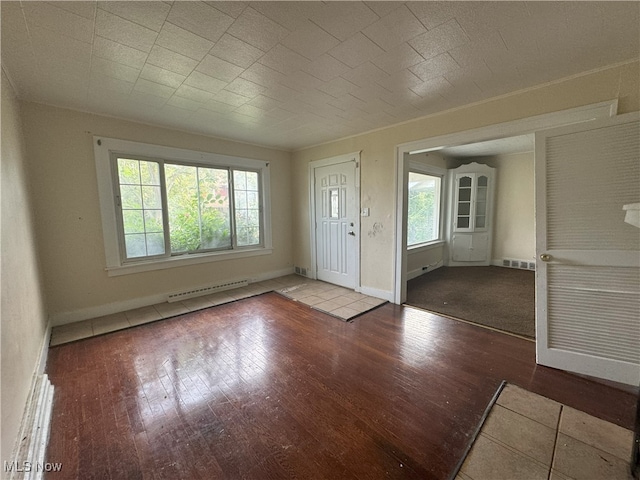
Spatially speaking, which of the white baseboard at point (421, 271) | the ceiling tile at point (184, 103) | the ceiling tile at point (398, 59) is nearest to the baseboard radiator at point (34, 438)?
the ceiling tile at point (184, 103)

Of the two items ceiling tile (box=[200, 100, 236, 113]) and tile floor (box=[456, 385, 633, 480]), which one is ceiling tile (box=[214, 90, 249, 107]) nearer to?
ceiling tile (box=[200, 100, 236, 113])

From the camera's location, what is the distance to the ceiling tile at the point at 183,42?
1.63 m

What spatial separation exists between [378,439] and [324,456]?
0.33 m

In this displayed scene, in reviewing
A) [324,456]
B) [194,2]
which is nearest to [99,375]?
[324,456]

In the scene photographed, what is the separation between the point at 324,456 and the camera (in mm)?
1435

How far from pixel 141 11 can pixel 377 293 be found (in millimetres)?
3635

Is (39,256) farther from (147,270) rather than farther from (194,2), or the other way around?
(194,2)

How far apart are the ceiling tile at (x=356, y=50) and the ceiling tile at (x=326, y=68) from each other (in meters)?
0.05

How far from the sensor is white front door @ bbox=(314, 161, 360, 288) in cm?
414

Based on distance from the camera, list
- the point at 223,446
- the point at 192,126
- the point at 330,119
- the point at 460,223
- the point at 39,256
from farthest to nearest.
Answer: the point at 460,223 < the point at 192,126 < the point at 330,119 < the point at 39,256 < the point at 223,446

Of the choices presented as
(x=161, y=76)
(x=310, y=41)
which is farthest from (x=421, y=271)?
(x=161, y=76)

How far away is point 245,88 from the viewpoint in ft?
7.87

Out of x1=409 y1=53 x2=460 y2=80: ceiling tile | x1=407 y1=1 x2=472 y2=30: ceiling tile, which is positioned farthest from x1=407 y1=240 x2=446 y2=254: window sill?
x1=407 y1=1 x2=472 y2=30: ceiling tile

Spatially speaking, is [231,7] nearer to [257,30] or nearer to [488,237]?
[257,30]
